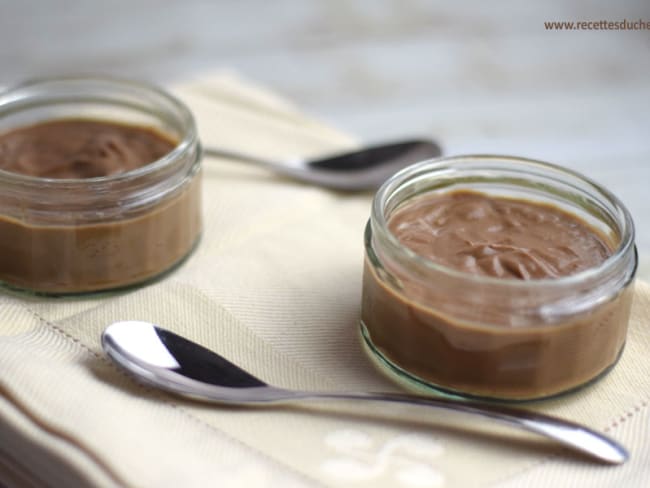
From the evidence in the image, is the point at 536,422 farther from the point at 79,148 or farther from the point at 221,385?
A: the point at 79,148

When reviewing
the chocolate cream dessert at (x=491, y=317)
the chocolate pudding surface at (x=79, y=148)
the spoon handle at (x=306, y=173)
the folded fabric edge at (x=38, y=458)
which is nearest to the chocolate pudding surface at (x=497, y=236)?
the chocolate cream dessert at (x=491, y=317)

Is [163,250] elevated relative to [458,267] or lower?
lower

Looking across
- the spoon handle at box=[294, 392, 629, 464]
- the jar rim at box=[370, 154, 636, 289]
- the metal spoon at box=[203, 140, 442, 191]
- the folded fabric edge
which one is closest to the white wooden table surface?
the metal spoon at box=[203, 140, 442, 191]

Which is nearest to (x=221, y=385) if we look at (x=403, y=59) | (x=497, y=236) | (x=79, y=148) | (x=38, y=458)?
(x=38, y=458)

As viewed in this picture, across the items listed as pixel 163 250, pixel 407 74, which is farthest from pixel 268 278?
pixel 407 74

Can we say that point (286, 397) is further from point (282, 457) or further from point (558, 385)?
point (558, 385)

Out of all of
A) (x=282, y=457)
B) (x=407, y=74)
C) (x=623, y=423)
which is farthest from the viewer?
(x=407, y=74)
